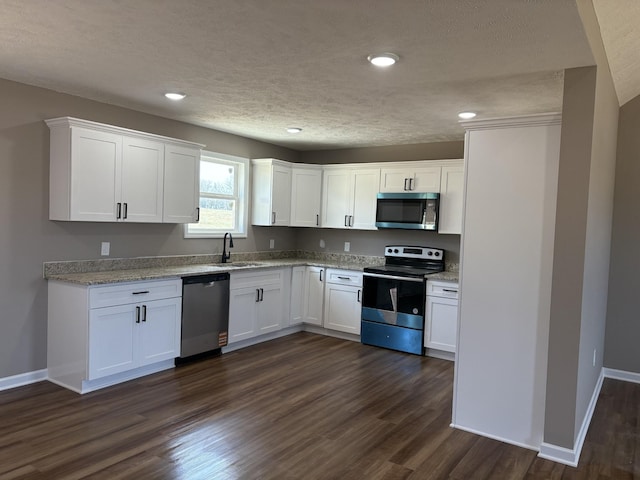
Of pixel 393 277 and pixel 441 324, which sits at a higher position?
pixel 393 277

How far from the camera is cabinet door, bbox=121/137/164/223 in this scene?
13.7 feet

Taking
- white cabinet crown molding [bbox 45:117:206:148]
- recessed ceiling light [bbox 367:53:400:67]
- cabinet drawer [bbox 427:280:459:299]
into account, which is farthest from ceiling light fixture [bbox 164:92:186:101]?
cabinet drawer [bbox 427:280:459:299]

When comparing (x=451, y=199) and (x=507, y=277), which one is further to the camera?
(x=451, y=199)

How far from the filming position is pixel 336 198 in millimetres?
6164

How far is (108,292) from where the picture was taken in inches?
148

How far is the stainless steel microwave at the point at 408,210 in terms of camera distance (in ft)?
17.5

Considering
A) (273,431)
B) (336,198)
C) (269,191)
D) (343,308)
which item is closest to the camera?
(273,431)

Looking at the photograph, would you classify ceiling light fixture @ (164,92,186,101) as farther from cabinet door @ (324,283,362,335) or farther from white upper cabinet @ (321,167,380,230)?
cabinet door @ (324,283,362,335)

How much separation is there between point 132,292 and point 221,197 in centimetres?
199

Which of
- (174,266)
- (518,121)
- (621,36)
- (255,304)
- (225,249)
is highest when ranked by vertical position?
(621,36)

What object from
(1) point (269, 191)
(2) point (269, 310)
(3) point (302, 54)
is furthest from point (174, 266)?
(3) point (302, 54)

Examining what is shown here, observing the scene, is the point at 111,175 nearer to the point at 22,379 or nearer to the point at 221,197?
the point at 221,197

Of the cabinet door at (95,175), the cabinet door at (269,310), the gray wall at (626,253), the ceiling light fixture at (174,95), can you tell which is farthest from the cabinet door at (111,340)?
the gray wall at (626,253)

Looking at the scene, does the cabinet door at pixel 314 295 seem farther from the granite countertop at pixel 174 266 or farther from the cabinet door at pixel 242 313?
the cabinet door at pixel 242 313
